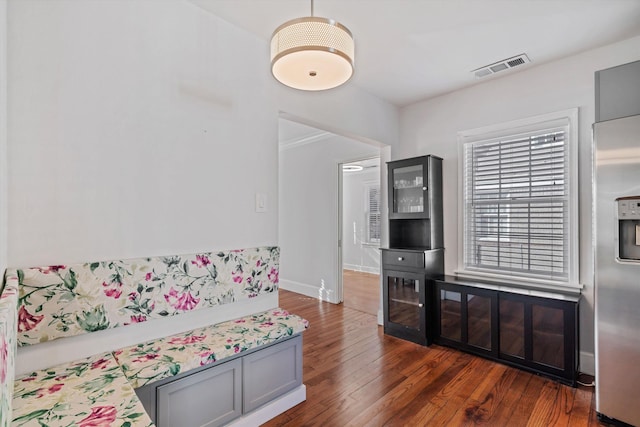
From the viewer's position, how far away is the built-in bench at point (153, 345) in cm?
127

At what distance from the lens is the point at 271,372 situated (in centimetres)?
207

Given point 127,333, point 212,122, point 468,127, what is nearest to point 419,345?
point 468,127

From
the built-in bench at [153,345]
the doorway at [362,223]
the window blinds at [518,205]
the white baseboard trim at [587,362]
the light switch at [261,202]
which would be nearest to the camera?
the built-in bench at [153,345]

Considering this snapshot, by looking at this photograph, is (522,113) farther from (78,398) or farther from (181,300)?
(78,398)

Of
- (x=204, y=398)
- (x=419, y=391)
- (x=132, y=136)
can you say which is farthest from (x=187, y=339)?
(x=419, y=391)

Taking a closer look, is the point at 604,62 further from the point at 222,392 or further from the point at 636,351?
the point at 222,392

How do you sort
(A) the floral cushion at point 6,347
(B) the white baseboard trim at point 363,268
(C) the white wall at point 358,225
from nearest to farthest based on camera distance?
(A) the floral cushion at point 6,347 < (B) the white baseboard trim at point 363,268 < (C) the white wall at point 358,225

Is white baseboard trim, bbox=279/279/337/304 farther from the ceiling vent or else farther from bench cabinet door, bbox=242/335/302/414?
the ceiling vent

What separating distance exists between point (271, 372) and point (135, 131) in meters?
1.75

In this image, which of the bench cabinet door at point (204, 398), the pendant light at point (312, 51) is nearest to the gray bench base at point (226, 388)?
the bench cabinet door at point (204, 398)

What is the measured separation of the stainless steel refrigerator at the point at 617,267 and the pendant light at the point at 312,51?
1.83 meters

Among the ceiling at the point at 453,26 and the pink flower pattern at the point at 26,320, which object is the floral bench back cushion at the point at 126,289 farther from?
the ceiling at the point at 453,26

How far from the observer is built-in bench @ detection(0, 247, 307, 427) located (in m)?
1.27

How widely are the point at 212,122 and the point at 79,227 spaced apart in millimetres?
1036
